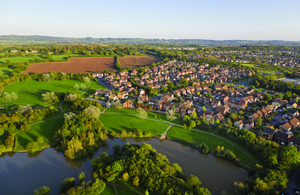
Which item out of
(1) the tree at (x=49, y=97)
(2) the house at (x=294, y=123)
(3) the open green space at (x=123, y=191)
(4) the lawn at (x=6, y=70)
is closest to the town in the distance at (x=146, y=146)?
(3) the open green space at (x=123, y=191)

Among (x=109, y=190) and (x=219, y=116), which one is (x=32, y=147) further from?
(x=219, y=116)

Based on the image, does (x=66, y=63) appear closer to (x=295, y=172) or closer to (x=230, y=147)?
(x=230, y=147)

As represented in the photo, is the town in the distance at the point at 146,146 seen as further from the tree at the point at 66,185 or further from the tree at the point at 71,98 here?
the tree at the point at 71,98

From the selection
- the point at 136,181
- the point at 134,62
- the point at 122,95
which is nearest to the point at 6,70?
the point at 122,95

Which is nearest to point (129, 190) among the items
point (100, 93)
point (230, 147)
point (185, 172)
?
point (185, 172)

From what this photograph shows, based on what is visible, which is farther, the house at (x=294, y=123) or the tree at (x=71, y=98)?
the tree at (x=71, y=98)

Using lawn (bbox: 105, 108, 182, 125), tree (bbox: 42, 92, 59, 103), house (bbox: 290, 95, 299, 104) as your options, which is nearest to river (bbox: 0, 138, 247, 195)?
lawn (bbox: 105, 108, 182, 125)

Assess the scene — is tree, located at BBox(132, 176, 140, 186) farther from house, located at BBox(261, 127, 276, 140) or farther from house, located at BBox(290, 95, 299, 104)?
house, located at BBox(290, 95, 299, 104)
